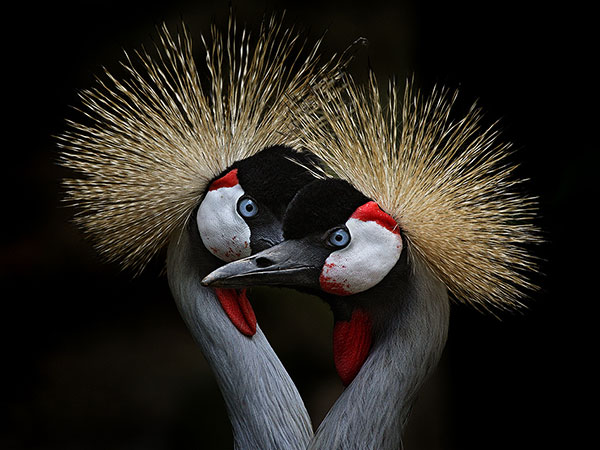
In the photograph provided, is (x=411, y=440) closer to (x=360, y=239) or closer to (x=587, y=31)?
(x=587, y=31)

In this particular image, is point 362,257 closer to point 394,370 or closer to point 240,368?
point 394,370

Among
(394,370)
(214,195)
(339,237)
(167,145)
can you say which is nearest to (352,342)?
(394,370)

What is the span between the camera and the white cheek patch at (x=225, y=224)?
3.66ft

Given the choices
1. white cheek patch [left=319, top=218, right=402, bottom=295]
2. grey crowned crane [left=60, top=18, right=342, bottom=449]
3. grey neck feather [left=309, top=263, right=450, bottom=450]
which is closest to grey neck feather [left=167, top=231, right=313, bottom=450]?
grey crowned crane [left=60, top=18, right=342, bottom=449]

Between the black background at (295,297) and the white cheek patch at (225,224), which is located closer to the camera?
the white cheek patch at (225,224)

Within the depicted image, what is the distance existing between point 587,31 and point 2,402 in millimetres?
1902

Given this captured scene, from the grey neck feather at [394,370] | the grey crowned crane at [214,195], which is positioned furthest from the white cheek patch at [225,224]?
the grey neck feather at [394,370]

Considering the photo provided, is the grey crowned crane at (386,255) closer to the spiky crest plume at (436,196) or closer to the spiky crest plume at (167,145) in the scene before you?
the spiky crest plume at (436,196)

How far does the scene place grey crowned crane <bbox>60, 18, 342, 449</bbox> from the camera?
113 cm

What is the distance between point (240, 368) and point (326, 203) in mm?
332

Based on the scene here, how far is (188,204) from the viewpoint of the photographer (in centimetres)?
118

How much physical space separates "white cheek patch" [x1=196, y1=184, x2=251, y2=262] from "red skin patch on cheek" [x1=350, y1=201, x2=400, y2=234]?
21 centimetres

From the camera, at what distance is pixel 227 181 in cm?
113

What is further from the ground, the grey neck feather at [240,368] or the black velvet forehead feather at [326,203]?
the black velvet forehead feather at [326,203]
